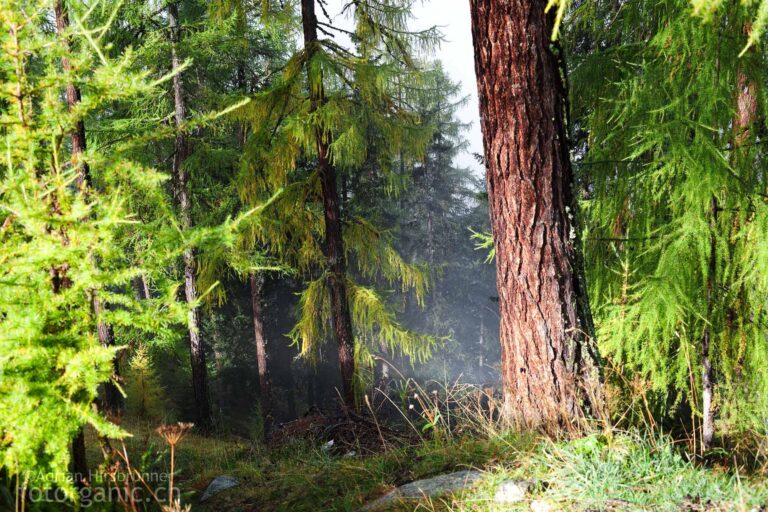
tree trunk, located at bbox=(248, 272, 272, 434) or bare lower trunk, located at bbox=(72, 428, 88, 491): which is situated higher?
bare lower trunk, located at bbox=(72, 428, 88, 491)

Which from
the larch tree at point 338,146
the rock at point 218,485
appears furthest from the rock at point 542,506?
the larch tree at point 338,146

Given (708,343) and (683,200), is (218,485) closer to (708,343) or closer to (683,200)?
(708,343)

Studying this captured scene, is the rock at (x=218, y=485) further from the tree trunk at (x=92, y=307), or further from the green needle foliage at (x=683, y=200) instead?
the green needle foliage at (x=683, y=200)

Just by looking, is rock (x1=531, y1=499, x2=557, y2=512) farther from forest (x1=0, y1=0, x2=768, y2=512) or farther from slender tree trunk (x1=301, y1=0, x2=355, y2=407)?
slender tree trunk (x1=301, y1=0, x2=355, y2=407)

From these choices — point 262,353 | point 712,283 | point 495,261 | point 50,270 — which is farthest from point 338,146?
point 262,353

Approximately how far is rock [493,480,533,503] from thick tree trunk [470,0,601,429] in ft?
3.33

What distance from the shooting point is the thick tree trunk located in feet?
12.4

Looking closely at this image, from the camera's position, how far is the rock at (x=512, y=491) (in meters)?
2.75

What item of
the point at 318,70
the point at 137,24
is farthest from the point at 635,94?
the point at 137,24

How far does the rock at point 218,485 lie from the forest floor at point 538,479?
17 centimetres

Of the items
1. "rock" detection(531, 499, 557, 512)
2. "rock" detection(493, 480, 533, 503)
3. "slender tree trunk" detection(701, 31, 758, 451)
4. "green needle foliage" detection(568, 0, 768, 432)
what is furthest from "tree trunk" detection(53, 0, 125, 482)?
"slender tree trunk" detection(701, 31, 758, 451)

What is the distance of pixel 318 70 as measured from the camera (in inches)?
307

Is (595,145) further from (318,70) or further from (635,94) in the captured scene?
(318,70)

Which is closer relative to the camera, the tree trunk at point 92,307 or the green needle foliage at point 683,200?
the tree trunk at point 92,307
